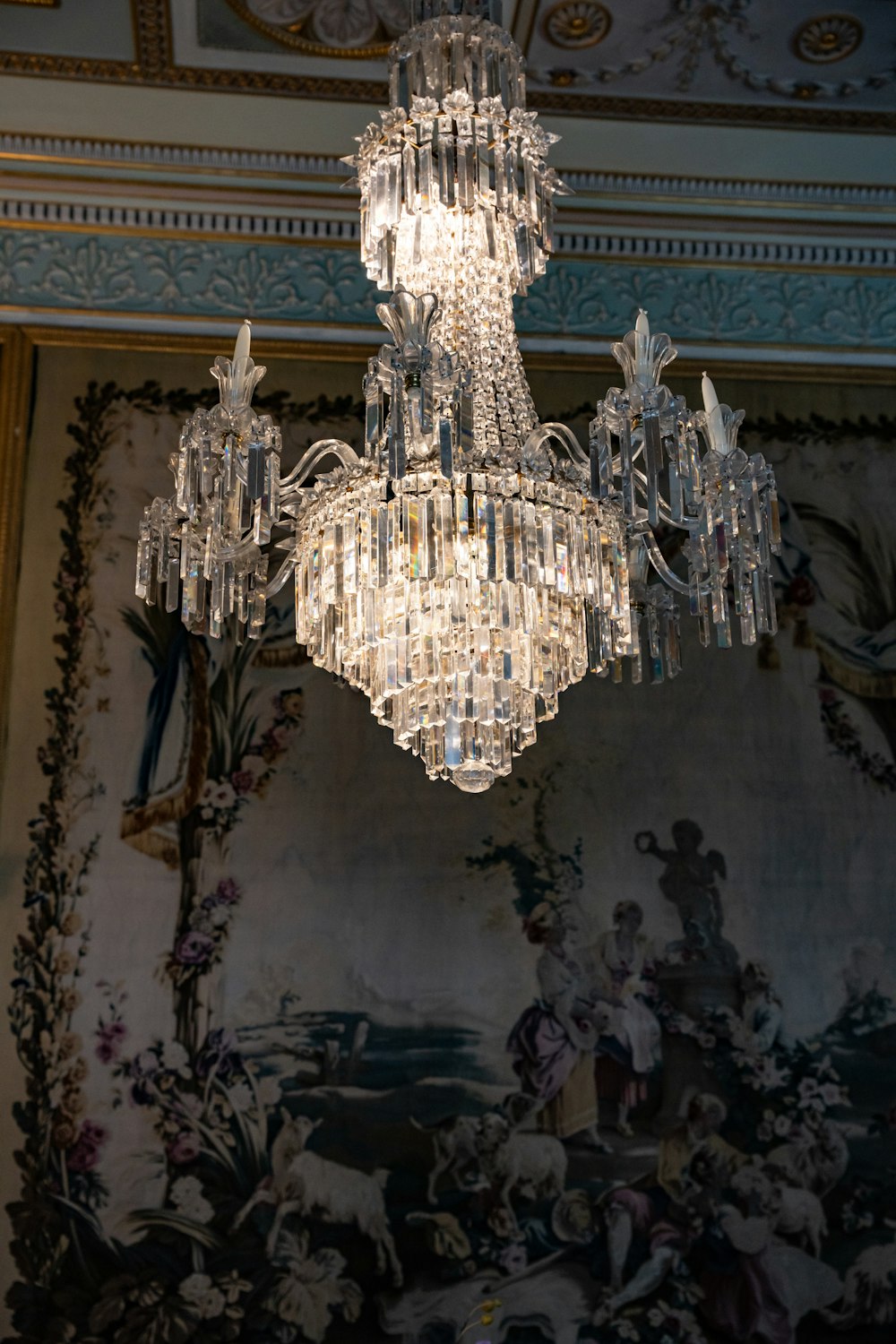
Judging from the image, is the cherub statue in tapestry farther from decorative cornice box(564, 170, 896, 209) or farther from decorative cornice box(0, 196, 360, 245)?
decorative cornice box(0, 196, 360, 245)

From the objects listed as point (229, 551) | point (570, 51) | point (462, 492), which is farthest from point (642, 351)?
point (570, 51)

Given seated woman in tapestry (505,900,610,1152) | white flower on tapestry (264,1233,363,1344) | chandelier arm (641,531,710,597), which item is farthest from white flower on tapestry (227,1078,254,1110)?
chandelier arm (641,531,710,597)

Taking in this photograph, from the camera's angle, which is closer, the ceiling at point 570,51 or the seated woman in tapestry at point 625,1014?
the seated woman in tapestry at point 625,1014

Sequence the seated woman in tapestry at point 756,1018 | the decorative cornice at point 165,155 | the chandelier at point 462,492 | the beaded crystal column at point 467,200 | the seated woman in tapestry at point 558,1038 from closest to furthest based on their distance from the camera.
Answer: the chandelier at point 462,492 < the beaded crystal column at point 467,200 < the seated woman in tapestry at point 558,1038 < the seated woman in tapestry at point 756,1018 < the decorative cornice at point 165,155

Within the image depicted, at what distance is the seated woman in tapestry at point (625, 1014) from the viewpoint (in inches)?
190

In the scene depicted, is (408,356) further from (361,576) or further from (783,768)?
(783,768)

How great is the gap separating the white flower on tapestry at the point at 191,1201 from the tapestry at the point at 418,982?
10mm

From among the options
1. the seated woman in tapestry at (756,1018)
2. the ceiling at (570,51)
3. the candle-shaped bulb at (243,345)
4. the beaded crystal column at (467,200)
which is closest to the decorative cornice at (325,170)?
the ceiling at (570,51)

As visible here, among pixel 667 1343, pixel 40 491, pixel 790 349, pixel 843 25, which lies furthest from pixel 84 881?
pixel 843 25

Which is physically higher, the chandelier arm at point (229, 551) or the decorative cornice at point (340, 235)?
the decorative cornice at point (340, 235)

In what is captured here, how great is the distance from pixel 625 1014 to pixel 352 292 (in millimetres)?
2906

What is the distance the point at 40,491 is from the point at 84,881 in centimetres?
147

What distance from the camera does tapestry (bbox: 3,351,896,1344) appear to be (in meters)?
4.56

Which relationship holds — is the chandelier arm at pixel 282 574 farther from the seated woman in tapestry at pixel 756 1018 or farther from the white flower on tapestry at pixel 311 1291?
the seated woman in tapestry at pixel 756 1018
